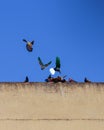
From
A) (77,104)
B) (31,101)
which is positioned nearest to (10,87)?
(31,101)

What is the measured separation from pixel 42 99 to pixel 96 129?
172cm

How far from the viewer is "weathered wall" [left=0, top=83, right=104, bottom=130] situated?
18.4m

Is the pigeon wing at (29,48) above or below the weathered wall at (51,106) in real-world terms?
above

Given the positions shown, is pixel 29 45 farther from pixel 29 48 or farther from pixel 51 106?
pixel 51 106

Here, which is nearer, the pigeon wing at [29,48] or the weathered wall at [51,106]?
the weathered wall at [51,106]

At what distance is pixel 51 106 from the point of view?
736 inches

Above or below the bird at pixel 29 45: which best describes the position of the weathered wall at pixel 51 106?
below

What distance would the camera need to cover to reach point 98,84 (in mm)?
19016

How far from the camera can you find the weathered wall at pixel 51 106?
18406mm

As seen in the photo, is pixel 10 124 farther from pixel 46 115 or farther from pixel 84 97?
pixel 84 97

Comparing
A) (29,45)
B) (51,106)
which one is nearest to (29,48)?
(29,45)

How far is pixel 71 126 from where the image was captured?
18469mm

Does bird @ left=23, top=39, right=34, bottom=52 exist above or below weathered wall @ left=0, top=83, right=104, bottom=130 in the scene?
above

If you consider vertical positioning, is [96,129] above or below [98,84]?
below
